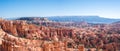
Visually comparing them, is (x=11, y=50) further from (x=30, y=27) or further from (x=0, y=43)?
(x=30, y=27)

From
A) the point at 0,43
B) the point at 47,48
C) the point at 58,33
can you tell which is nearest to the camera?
the point at 0,43

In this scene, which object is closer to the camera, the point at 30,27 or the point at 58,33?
the point at 30,27

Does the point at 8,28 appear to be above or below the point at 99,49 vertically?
above

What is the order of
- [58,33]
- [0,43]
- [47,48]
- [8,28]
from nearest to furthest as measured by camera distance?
[0,43] → [47,48] → [8,28] → [58,33]

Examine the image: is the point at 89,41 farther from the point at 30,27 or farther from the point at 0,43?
the point at 0,43

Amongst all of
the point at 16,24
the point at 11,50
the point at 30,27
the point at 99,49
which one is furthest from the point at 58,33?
the point at 11,50

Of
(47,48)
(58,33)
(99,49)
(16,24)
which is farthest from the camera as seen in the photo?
(58,33)

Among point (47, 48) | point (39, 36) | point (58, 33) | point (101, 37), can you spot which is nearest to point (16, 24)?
point (39, 36)

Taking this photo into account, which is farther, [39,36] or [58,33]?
[58,33]

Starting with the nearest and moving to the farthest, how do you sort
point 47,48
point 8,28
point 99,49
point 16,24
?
1. point 47,48
2. point 99,49
3. point 8,28
4. point 16,24
